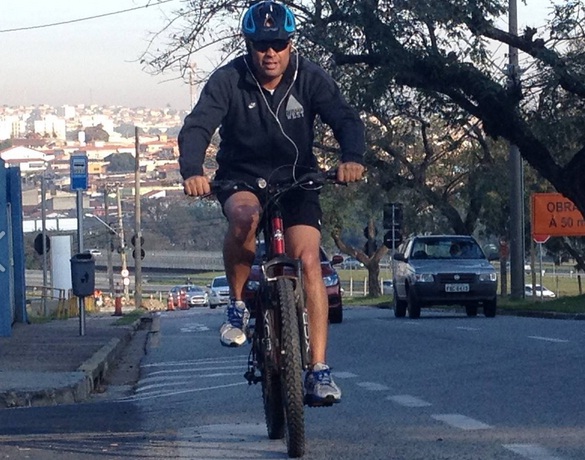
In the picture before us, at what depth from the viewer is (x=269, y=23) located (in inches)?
272

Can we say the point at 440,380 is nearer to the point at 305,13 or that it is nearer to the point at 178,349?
the point at 178,349

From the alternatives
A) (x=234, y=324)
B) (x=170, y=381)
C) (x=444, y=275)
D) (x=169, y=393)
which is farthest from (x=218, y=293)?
(x=234, y=324)

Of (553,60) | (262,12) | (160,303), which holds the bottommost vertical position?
(160,303)

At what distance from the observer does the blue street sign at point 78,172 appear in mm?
19891

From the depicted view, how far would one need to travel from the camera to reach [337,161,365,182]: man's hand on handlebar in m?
6.80

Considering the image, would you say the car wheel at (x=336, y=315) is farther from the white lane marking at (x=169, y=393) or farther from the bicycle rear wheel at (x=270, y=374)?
the bicycle rear wheel at (x=270, y=374)

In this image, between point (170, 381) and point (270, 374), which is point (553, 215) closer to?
point (170, 381)

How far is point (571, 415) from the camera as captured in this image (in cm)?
801

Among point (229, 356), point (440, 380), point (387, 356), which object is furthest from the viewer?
point (229, 356)

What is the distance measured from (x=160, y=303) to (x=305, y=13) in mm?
46931

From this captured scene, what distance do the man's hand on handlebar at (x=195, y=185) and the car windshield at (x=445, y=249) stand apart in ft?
62.8

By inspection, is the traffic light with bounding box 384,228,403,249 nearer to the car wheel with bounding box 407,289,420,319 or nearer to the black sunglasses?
the car wheel with bounding box 407,289,420,319

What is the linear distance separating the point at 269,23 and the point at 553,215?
27.9m

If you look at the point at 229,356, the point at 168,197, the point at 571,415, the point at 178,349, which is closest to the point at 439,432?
the point at 571,415
